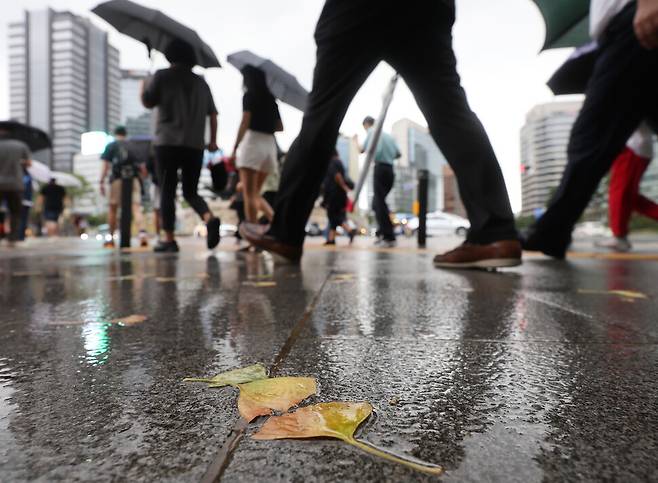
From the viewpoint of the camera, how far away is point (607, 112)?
3012mm

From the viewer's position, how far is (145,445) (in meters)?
0.49

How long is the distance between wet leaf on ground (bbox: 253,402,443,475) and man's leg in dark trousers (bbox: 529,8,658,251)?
10.0 feet

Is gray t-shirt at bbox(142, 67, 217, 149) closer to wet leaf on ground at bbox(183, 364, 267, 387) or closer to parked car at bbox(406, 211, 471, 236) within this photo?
wet leaf on ground at bbox(183, 364, 267, 387)

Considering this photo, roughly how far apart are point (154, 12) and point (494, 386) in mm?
6307

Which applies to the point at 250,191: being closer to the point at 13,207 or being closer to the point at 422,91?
the point at 422,91

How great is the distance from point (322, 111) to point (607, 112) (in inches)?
70.8

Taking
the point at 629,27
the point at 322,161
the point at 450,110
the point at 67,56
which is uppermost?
the point at 67,56

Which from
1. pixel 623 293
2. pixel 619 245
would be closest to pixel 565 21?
pixel 619 245

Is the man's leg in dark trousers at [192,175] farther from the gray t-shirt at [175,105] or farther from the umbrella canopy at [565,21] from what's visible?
the umbrella canopy at [565,21]

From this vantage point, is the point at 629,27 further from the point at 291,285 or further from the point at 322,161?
the point at 291,285

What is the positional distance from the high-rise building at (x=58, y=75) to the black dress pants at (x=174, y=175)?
108525 millimetres

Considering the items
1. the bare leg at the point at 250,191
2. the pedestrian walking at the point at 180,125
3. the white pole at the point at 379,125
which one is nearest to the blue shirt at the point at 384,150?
the white pole at the point at 379,125

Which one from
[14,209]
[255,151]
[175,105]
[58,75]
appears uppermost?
[58,75]

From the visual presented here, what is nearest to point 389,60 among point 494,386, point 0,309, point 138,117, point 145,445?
point 0,309
